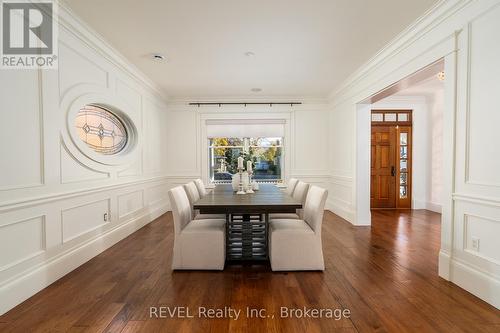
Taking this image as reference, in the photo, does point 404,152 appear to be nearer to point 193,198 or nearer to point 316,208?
point 316,208

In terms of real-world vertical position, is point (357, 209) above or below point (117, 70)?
below

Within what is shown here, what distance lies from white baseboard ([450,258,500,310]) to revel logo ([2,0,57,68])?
4.28 meters

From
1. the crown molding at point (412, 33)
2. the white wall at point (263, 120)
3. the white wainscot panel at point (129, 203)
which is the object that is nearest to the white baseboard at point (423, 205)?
the white wall at point (263, 120)

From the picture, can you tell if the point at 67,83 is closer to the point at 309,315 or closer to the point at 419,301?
the point at 309,315

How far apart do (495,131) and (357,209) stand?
109 inches

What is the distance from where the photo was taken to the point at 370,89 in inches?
159

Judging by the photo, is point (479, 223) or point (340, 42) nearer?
point (479, 223)

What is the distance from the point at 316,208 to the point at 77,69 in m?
3.09

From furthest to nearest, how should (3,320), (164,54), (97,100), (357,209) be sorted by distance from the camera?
(357,209)
(164,54)
(97,100)
(3,320)

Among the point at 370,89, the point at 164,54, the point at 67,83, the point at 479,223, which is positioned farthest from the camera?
the point at 370,89

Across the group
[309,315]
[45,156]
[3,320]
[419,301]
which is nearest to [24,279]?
[3,320]

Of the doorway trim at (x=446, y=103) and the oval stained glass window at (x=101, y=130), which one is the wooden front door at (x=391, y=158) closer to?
the doorway trim at (x=446, y=103)

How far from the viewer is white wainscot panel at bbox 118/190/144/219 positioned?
12.7 feet

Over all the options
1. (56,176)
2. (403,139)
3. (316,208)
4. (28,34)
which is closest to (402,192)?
(403,139)
